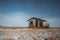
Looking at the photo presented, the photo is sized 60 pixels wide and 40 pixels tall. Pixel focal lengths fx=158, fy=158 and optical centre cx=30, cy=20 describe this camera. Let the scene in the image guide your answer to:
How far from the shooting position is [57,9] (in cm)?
330

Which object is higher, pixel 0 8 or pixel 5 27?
pixel 0 8

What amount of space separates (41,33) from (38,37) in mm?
103

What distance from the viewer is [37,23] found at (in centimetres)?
326

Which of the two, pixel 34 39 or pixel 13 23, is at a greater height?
pixel 13 23

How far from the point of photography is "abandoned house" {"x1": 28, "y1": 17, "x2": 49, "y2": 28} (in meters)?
3.25

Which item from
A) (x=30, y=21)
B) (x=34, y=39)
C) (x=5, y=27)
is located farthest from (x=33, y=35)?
(x=5, y=27)

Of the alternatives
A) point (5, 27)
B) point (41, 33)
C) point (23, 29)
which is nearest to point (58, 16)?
point (41, 33)

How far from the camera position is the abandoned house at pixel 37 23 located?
3.25 meters

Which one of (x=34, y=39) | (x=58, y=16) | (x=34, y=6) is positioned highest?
(x=34, y=6)

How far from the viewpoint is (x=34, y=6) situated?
10.9ft

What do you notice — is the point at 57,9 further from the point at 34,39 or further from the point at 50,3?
the point at 34,39

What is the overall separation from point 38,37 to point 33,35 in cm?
11

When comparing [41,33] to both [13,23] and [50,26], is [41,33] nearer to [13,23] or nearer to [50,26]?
[50,26]

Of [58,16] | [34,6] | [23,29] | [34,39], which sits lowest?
[34,39]
